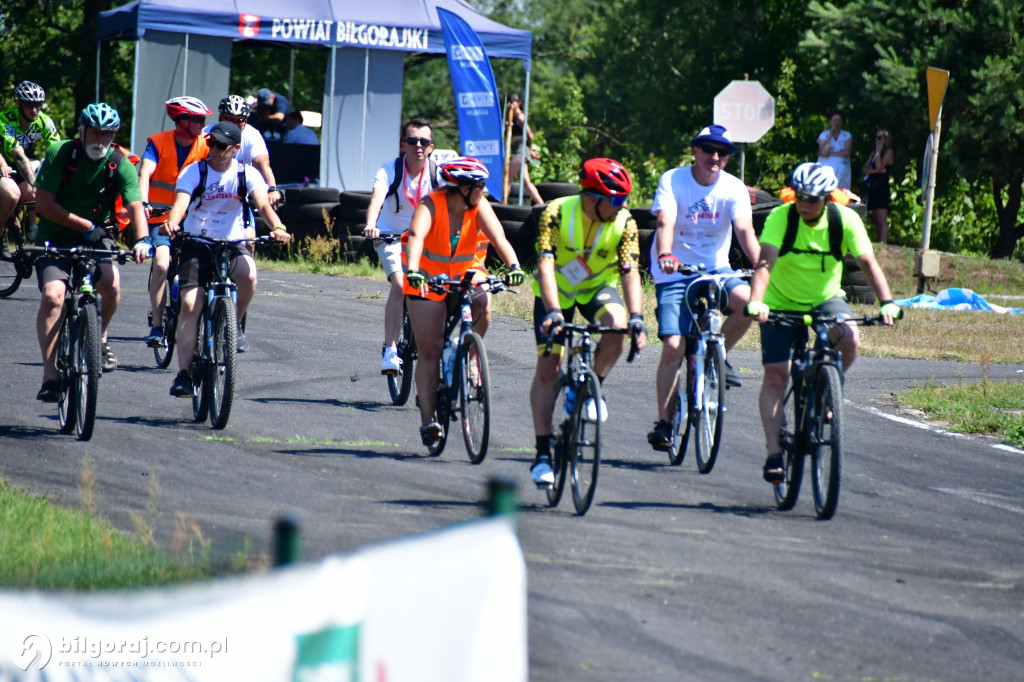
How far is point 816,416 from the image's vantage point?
7.52m

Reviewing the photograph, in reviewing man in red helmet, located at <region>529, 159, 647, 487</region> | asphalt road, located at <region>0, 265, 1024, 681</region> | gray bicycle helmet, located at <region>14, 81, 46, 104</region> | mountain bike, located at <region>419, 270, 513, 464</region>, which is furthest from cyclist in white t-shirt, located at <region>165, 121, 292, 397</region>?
gray bicycle helmet, located at <region>14, 81, 46, 104</region>

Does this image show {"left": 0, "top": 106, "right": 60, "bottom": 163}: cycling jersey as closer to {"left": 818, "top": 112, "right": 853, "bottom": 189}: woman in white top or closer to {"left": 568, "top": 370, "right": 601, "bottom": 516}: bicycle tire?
{"left": 568, "top": 370, "right": 601, "bottom": 516}: bicycle tire

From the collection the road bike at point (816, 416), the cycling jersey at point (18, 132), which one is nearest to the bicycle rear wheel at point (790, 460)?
the road bike at point (816, 416)

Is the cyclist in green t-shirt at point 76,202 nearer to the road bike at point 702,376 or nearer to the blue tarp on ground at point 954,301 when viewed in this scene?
the road bike at point 702,376

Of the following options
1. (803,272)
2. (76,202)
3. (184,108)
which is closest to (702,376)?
(803,272)

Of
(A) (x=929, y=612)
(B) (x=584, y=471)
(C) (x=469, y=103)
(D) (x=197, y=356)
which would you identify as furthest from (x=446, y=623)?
(C) (x=469, y=103)

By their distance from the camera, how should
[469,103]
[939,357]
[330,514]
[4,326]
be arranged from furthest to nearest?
[469,103], [939,357], [4,326], [330,514]

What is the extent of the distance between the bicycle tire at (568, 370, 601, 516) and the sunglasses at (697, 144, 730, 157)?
231 cm

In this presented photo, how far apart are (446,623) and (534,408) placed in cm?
479

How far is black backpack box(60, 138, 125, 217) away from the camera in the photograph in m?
8.92

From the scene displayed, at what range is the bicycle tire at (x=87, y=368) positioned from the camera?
8.23m

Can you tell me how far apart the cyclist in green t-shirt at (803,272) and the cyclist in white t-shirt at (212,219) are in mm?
A: 3254

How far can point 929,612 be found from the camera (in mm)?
5766

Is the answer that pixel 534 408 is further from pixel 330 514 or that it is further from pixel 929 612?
pixel 929 612
